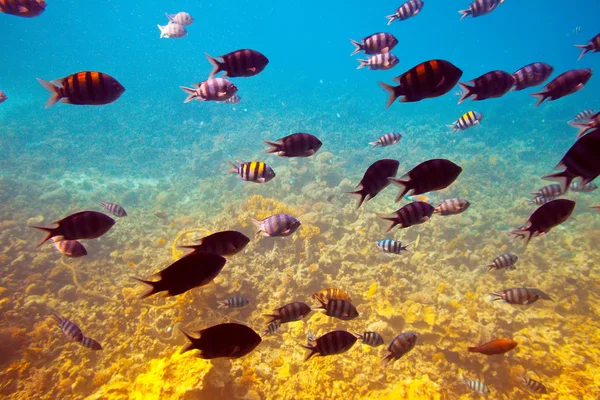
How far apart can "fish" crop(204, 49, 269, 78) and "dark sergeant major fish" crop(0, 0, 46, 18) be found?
256 cm

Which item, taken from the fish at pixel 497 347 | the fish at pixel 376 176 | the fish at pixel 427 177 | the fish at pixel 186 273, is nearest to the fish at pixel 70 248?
the fish at pixel 186 273

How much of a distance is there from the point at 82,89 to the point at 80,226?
1.28 m

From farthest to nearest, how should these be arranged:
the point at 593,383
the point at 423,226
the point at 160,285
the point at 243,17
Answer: the point at 243,17 < the point at 423,226 < the point at 593,383 < the point at 160,285

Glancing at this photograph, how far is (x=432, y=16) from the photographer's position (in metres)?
116

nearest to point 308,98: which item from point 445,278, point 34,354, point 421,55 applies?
point 445,278

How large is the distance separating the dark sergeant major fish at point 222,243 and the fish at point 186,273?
45 centimetres

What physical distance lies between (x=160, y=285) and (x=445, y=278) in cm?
851

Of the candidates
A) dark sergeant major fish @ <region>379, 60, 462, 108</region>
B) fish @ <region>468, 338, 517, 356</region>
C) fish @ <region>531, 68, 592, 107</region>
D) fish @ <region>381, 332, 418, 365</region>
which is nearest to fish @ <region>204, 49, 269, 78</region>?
dark sergeant major fish @ <region>379, 60, 462, 108</region>

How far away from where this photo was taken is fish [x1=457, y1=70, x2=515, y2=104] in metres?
2.62

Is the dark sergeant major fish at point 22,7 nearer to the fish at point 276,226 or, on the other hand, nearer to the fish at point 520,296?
Answer: the fish at point 276,226

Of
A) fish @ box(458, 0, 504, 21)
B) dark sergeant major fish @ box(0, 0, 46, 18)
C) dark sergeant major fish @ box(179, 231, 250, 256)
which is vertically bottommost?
dark sergeant major fish @ box(179, 231, 250, 256)

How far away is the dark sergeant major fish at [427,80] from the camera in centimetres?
224

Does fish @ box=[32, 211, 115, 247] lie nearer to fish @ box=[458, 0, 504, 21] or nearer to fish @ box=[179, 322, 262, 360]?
fish @ box=[179, 322, 262, 360]

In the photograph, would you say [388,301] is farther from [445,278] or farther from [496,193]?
[496,193]
